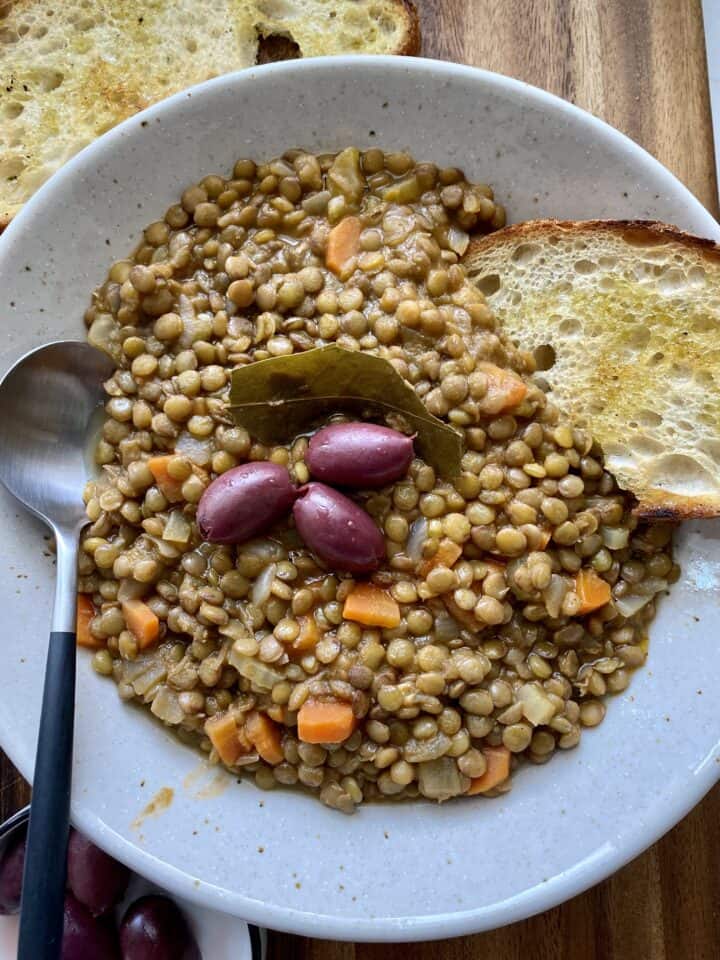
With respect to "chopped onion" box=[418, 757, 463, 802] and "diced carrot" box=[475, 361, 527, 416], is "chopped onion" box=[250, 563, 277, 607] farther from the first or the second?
"diced carrot" box=[475, 361, 527, 416]

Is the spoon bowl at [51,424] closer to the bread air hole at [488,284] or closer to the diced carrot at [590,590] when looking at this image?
the bread air hole at [488,284]

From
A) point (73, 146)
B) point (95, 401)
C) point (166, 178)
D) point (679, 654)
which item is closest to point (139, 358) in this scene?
point (95, 401)

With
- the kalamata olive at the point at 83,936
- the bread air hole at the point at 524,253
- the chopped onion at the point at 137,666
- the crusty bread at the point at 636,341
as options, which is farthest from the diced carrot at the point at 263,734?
the bread air hole at the point at 524,253

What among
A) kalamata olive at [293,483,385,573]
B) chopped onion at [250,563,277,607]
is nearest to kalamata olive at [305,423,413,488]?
kalamata olive at [293,483,385,573]

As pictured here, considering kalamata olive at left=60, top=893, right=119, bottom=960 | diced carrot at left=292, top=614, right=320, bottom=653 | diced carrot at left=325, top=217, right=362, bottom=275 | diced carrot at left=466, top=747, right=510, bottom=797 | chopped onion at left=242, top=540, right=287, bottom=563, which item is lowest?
kalamata olive at left=60, top=893, right=119, bottom=960

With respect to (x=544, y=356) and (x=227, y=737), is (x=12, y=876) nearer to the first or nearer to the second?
(x=227, y=737)

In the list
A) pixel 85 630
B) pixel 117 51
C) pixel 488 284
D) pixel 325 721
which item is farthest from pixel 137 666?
pixel 117 51

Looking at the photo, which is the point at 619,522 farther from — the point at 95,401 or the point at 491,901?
the point at 95,401
